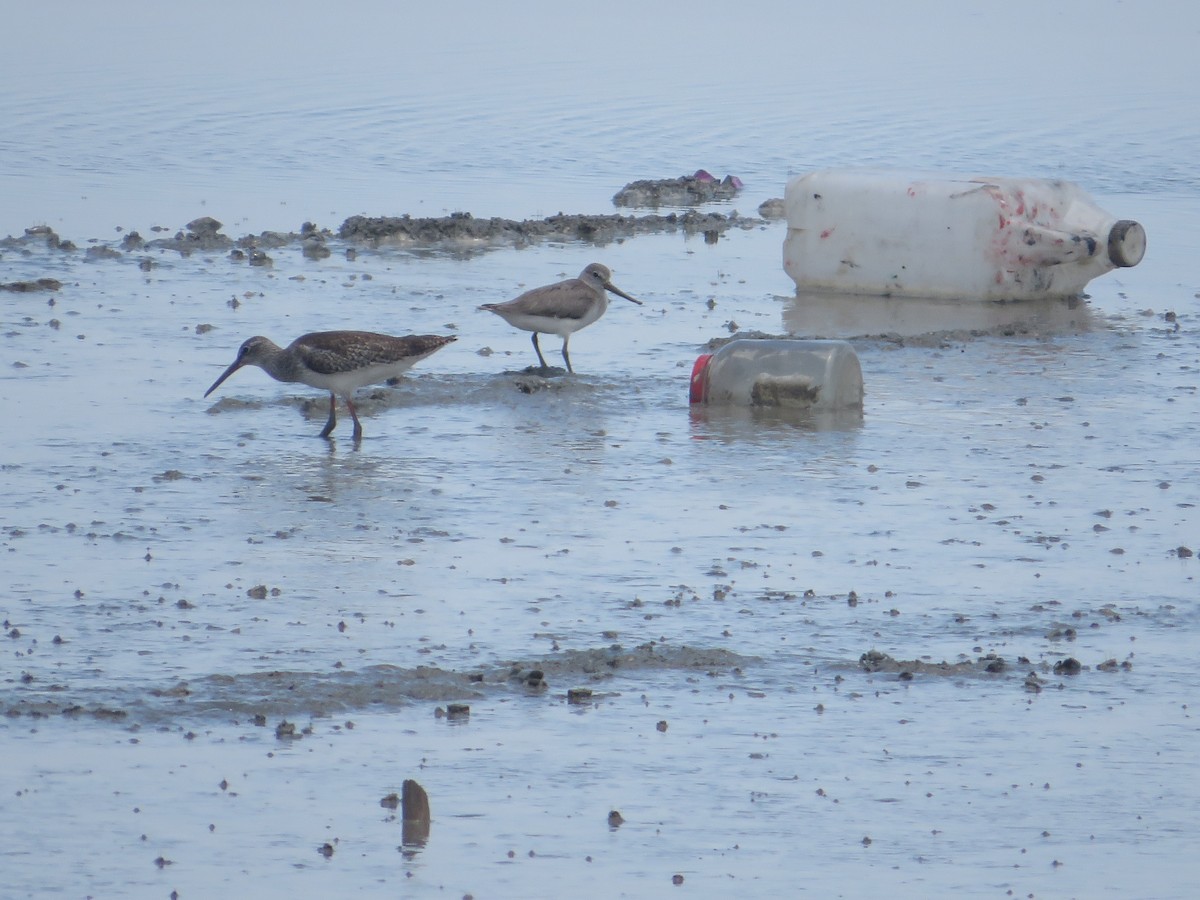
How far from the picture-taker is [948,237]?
48.4ft

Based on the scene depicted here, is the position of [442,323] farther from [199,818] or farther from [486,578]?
[199,818]

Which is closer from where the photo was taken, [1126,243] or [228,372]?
[228,372]

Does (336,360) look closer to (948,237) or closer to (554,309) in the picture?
(554,309)

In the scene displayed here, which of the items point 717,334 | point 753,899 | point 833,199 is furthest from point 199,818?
point 833,199

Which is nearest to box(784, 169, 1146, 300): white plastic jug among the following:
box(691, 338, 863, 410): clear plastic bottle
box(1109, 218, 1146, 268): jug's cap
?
box(1109, 218, 1146, 268): jug's cap

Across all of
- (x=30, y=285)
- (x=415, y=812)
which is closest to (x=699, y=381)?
(x=30, y=285)

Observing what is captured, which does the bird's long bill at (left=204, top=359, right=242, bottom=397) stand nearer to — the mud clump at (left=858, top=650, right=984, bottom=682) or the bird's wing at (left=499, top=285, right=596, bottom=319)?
the bird's wing at (left=499, top=285, right=596, bottom=319)

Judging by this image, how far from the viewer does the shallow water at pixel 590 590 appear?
5688 mm

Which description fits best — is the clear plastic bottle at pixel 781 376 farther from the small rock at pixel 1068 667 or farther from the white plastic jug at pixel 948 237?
the small rock at pixel 1068 667

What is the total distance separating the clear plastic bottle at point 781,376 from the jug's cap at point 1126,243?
4.45 m

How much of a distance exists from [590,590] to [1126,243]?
828 centimetres

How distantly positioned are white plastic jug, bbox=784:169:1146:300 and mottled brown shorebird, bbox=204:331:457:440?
5096 millimetres

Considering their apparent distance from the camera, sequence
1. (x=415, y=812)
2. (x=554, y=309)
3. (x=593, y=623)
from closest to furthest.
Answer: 1. (x=415, y=812)
2. (x=593, y=623)
3. (x=554, y=309)

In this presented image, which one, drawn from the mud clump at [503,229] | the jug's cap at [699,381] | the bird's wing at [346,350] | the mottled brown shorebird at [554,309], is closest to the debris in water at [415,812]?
the bird's wing at [346,350]
